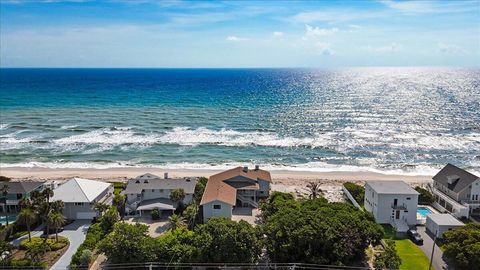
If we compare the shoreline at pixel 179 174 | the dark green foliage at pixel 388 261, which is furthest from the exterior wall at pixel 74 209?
the dark green foliage at pixel 388 261

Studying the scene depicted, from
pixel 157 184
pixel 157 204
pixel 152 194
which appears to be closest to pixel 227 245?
pixel 157 204

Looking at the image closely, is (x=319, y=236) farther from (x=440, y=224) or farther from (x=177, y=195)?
(x=177, y=195)

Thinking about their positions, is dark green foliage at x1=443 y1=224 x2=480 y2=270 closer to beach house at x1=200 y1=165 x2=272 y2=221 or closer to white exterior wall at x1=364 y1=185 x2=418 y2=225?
white exterior wall at x1=364 y1=185 x2=418 y2=225

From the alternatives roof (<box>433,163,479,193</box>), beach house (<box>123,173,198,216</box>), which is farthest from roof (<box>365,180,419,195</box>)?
beach house (<box>123,173,198,216</box>)

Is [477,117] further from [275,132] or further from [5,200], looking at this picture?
[5,200]

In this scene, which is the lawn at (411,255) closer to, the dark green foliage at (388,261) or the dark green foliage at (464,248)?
the dark green foliage at (464,248)

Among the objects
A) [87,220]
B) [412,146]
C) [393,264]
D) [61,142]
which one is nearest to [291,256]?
[393,264]
